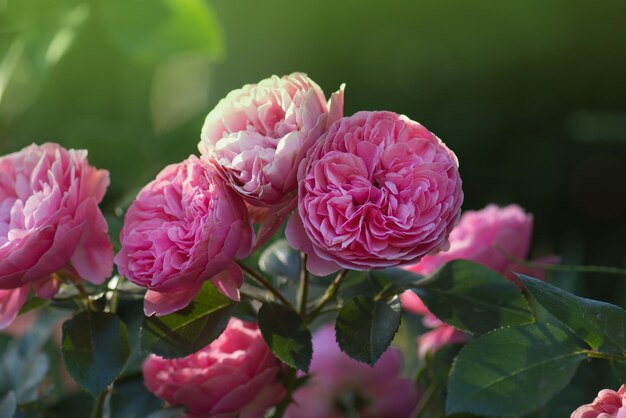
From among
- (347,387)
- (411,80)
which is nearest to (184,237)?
(347,387)

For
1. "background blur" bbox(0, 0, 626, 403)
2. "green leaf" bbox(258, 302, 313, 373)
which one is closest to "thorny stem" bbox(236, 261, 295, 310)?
"green leaf" bbox(258, 302, 313, 373)

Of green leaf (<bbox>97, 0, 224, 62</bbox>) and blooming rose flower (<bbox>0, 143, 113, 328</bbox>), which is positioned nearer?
blooming rose flower (<bbox>0, 143, 113, 328</bbox>)

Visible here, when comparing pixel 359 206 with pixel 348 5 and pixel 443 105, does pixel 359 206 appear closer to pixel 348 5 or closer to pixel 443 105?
pixel 443 105

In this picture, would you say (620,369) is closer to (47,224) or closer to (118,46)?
(47,224)

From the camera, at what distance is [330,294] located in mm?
415

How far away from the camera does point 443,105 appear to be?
1.64 m

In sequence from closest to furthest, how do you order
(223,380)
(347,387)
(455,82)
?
(223,380)
(347,387)
(455,82)

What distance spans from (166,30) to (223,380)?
330 mm

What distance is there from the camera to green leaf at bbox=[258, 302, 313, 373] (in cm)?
38

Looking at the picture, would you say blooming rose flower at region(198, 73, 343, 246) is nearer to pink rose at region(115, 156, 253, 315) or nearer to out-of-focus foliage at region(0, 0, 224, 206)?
pink rose at region(115, 156, 253, 315)

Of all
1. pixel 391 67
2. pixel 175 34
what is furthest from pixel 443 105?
pixel 175 34

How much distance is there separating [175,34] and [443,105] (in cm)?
104

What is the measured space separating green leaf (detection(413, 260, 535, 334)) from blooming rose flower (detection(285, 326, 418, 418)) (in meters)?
0.15

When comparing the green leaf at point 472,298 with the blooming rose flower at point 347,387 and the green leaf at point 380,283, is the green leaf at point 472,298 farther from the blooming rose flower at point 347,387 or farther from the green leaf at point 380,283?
the blooming rose flower at point 347,387
